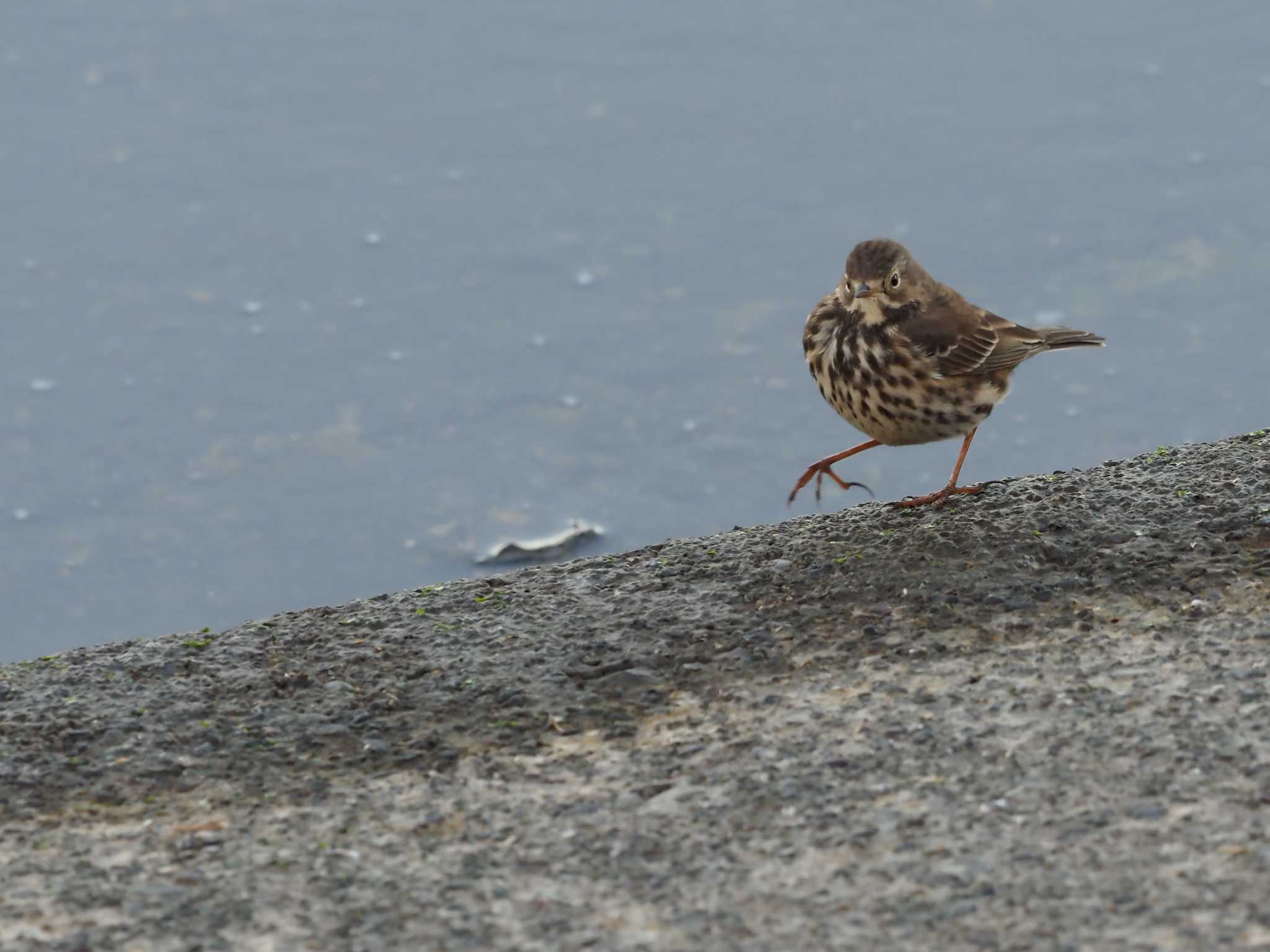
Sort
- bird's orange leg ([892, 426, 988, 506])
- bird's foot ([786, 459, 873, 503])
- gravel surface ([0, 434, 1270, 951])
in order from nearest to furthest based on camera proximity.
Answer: gravel surface ([0, 434, 1270, 951]) → bird's orange leg ([892, 426, 988, 506]) → bird's foot ([786, 459, 873, 503])

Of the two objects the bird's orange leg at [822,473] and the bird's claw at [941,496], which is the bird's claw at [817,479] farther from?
the bird's claw at [941,496]

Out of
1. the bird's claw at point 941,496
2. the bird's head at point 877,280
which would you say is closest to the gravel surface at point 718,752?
the bird's claw at point 941,496

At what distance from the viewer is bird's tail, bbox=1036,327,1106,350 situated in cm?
618

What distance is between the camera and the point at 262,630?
198 inches

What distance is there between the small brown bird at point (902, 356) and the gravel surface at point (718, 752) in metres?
0.35

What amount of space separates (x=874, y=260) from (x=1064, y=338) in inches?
34.6

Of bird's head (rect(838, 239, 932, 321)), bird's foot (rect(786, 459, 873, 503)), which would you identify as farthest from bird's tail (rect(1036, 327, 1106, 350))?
bird's foot (rect(786, 459, 873, 503))

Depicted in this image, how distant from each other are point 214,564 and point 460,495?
1.81 metres

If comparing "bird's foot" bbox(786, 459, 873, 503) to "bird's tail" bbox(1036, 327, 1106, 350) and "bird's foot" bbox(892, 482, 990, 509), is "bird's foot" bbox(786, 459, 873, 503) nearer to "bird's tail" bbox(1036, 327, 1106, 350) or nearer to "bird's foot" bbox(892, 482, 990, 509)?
"bird's foot" bbox(892, 482, 990, 509)

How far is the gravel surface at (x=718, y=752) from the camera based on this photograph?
3.61 metres

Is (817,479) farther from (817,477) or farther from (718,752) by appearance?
(718,752)

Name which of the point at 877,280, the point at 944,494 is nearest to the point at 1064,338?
the point at 877,280

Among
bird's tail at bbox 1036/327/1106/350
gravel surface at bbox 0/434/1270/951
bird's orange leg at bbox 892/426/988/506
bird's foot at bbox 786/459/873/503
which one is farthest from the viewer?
bird's tail at bbox 1036/327/1106/350

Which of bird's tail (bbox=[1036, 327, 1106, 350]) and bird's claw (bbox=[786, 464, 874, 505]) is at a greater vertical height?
bird's tail (bbox=[1036, 327, 1106, 350])
